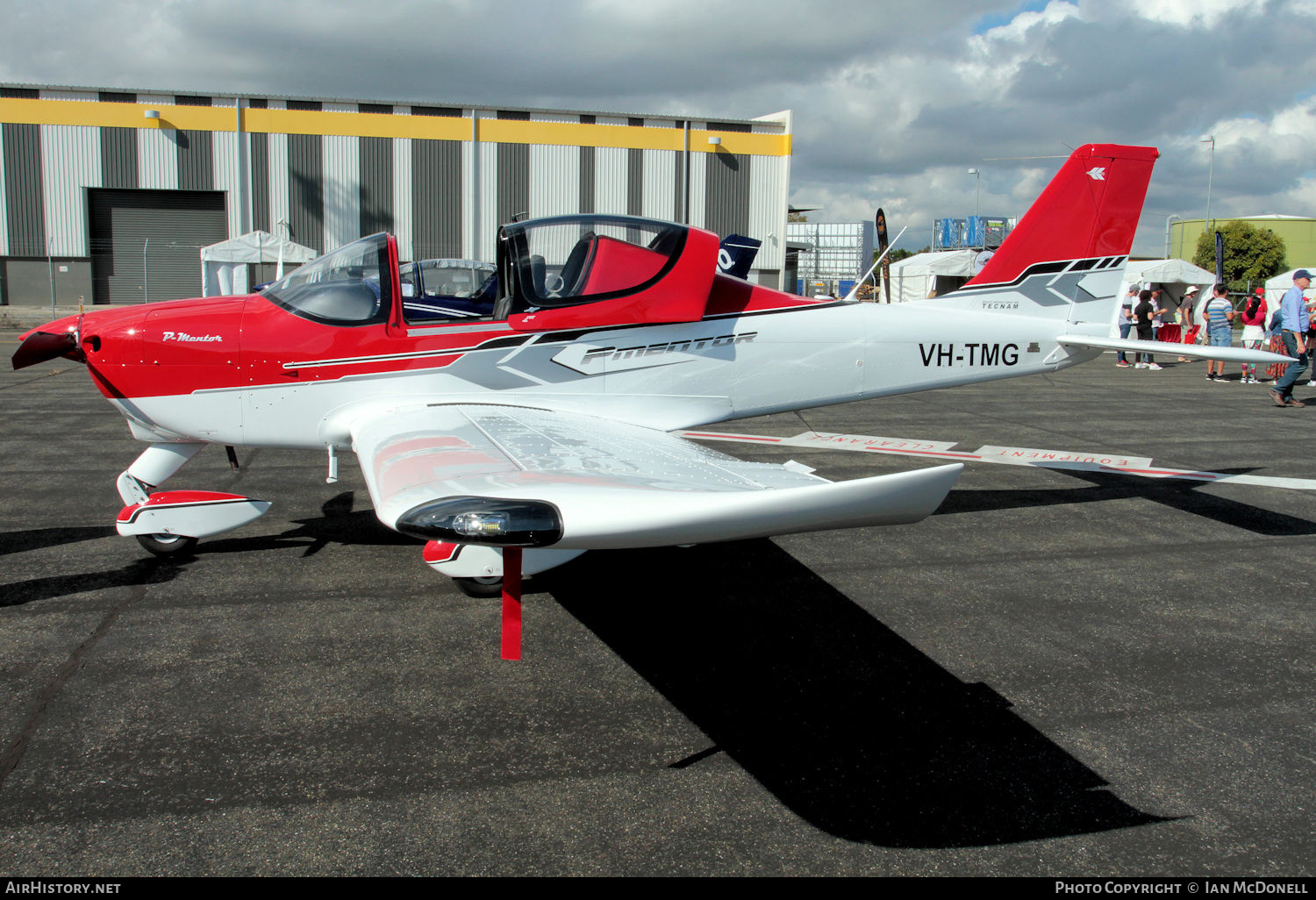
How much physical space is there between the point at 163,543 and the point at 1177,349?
6693mm

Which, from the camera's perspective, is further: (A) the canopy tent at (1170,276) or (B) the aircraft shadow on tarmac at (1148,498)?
(A) the canopy tent at (1170,276)

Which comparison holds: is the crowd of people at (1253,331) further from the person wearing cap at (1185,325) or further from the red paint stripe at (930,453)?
the red paint stripe at (930,453)

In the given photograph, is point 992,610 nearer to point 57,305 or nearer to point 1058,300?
point 1058,300

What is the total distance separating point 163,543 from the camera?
16.6ft

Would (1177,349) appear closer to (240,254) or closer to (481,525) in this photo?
(481,525)

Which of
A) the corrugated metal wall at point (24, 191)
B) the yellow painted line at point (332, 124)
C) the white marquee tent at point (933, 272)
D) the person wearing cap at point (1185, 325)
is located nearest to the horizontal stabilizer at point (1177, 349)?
the person wearing cap at point (1185, 325)

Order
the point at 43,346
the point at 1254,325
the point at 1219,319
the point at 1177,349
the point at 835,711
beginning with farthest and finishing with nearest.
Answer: the point at 1254,325 < the point at 1219,319 < the point at 1177,349 < the point at 43,346 < the point at 835,711

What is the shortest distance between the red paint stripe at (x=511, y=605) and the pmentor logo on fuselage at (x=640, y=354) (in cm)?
244

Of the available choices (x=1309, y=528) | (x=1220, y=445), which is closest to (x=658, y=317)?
(x=1309, y=528)

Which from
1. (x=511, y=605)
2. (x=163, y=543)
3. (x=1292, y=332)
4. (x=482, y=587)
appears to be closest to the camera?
(x=511, y=605)

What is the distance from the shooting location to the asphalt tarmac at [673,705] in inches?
102

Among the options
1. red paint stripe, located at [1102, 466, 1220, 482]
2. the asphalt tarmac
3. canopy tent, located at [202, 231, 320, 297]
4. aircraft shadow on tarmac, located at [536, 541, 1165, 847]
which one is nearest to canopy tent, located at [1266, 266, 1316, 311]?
red paint stripe, located at [1102, 466, 1220, 482]

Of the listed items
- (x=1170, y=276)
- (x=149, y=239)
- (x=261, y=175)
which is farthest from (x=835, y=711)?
(x=149, y=239)

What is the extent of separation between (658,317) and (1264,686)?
3.60m
